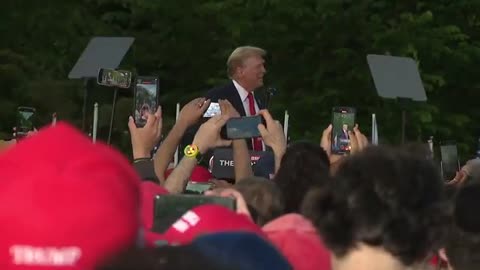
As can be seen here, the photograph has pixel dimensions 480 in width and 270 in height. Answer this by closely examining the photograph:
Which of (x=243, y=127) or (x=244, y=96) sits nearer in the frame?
(x=243, y=127)

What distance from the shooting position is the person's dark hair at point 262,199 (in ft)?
12.5

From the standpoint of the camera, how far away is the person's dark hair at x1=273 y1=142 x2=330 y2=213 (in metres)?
4.49

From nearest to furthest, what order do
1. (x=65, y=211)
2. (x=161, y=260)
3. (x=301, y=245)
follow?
(x=161, y=260)
(x=65, y=211)
(x=301, y=245)

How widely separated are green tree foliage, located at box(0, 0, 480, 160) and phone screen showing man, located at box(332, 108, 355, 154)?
9429 millimetres

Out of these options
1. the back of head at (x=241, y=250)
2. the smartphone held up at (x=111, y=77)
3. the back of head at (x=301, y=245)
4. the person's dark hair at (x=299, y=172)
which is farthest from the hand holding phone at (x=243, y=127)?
the back of head at (x=241, y=250)

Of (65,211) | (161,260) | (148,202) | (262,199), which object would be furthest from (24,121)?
(161,260)

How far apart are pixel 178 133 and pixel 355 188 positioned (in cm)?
277

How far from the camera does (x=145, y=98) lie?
257 inches

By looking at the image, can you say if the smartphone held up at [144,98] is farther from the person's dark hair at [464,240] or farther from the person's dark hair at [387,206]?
the person's dark hair at [387,206]

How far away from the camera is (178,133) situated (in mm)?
5520

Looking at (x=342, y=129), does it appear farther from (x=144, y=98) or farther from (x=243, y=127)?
(x=144, y=98)

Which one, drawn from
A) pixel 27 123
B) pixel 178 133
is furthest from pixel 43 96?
pixel 178 133

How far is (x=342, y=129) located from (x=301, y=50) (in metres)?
11.6

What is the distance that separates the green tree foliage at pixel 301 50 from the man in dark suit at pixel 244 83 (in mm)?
7129
